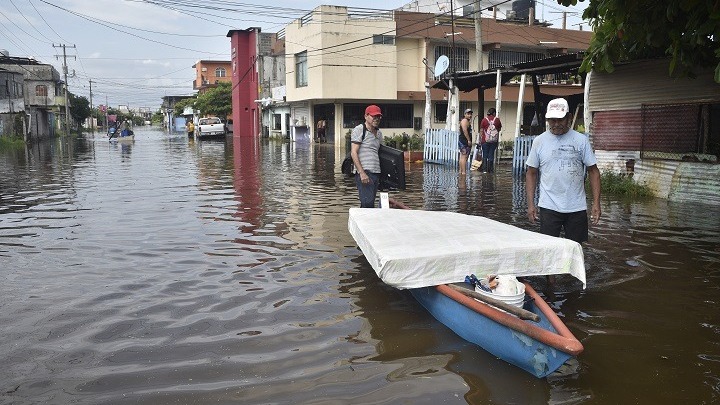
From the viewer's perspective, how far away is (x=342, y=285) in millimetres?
6500

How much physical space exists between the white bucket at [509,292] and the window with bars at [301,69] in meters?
34.8

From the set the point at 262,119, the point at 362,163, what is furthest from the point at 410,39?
the point at 362,163

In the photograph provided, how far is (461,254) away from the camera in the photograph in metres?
5.17

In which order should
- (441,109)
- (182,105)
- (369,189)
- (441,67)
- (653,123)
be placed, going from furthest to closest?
1. (182,105)
2. (441,109)
3. (441,67)
4. (653,123)
5. (369,189)

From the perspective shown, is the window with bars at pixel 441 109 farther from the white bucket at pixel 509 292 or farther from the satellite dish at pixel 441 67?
the white bucket at pixel 509 292

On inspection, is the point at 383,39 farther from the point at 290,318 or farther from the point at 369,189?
the point at 290,318

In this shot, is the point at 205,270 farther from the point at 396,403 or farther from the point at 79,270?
the point at 396,403

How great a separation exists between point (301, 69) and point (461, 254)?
117ft

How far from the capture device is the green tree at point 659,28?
640cm

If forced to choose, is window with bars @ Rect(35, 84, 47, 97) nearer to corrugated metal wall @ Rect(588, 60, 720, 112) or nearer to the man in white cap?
corrugated metal wall @ Rect(588, 60, 720, 112)

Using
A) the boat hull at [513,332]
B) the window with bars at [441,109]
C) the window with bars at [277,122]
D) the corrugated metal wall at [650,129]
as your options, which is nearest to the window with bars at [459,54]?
the window with bars at [441,109]

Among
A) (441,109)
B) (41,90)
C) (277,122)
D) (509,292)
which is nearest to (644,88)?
(509,292)

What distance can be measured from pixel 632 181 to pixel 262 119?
143 feet

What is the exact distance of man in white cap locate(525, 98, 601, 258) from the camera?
5926 mm
